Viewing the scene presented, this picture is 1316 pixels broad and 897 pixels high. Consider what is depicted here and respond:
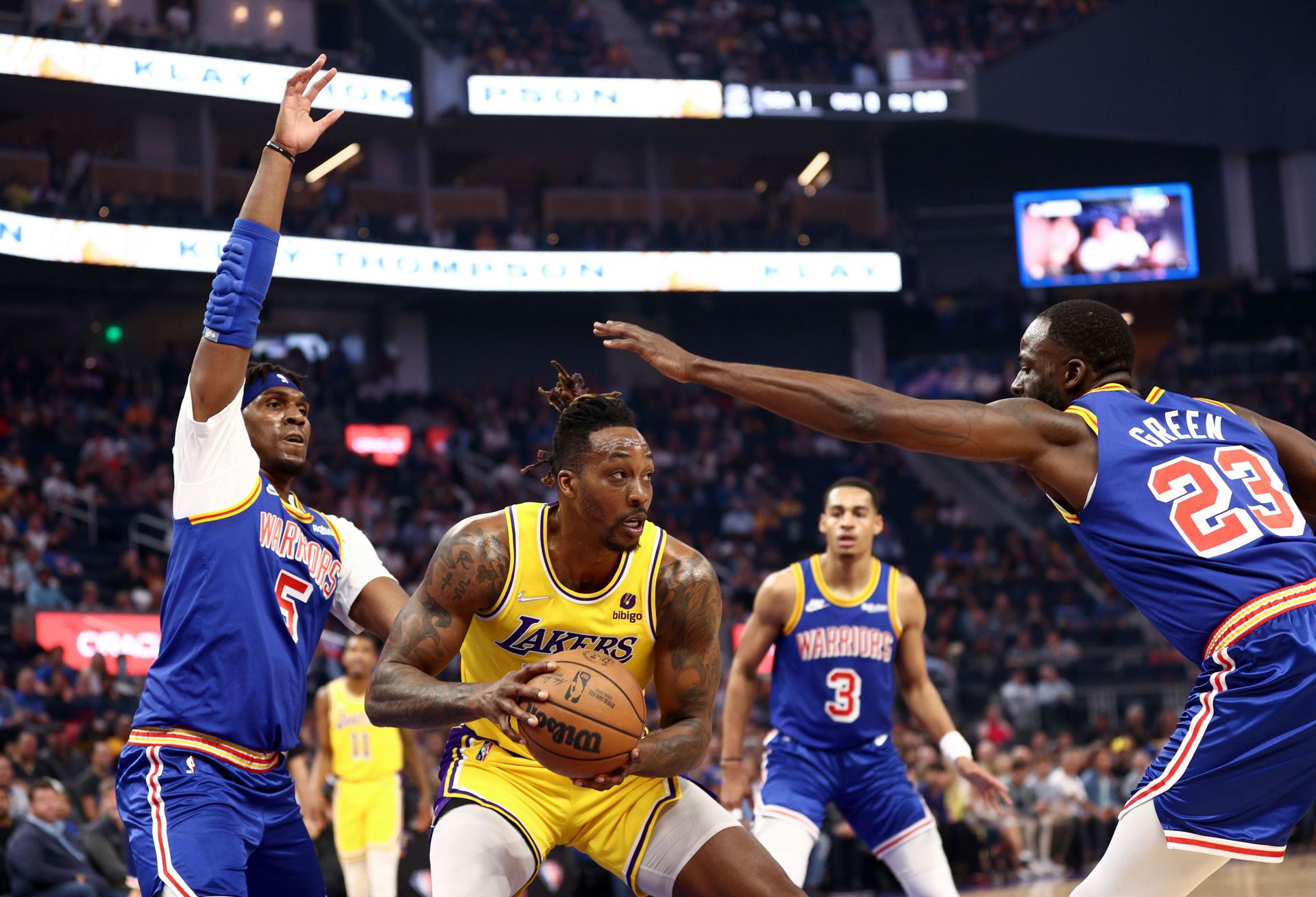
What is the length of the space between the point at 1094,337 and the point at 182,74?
76.3ft

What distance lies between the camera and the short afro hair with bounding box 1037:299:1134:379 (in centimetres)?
448

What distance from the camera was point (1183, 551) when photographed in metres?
4.12

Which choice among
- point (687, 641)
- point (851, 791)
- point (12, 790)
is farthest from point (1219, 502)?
point (12, 790)

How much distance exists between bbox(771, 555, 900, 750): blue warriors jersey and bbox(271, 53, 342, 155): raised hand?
376 cm

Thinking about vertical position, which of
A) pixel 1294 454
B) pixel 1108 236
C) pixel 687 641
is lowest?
pixel 687 641

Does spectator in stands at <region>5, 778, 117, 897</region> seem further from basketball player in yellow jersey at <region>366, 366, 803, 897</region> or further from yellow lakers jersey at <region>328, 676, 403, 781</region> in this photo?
basketball player in yellow jersey at <region>366, 366, 803, 897</region>

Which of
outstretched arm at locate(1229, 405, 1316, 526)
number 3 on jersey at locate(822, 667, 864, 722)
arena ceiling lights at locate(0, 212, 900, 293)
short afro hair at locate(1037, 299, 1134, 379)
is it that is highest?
arena ceiling lights at locate(0, 212, 900, 293)

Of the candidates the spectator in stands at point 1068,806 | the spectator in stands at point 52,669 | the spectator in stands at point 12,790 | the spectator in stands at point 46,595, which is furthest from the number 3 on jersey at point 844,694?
the spectator in stands at point 46,595

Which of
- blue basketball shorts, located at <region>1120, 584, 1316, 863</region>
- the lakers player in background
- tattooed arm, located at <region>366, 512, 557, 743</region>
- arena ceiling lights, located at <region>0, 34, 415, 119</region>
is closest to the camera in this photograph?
blue basketball shorts, located at <region>1120, 584, 1316, 863</region>

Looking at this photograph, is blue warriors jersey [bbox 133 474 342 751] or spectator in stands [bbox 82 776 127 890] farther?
spectator in stands [bbox 82 776 127 890]

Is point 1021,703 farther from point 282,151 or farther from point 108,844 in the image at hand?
point 282,151

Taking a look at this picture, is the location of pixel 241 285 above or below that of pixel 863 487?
above

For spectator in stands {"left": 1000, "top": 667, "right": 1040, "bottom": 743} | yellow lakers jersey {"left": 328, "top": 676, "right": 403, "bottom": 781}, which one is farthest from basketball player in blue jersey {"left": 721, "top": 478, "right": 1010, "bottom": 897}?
spectator in stands {"left": 1000, "top": 667, "right": 1040, "bottom": 743}

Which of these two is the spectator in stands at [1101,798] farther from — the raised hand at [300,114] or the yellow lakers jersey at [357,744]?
the raised hand at [300,114]
